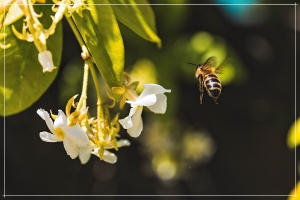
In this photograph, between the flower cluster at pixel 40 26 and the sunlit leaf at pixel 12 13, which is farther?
the sunlit leaf at pixel 12 13

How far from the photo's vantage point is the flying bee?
3.87 ft

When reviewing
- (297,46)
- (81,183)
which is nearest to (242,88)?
(297,46)

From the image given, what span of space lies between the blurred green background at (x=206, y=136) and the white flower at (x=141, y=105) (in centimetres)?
99

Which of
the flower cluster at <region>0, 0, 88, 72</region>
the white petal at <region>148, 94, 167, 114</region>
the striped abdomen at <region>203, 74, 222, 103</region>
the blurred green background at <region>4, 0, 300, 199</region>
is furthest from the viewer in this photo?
→ the blurred green background at <region>4, 0, 300, 199</region>

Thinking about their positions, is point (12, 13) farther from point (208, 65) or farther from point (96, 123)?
point (208, 65)

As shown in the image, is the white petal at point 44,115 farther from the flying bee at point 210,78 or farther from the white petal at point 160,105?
the flying bee at point 210,78

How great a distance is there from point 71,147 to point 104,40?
21 centimetres

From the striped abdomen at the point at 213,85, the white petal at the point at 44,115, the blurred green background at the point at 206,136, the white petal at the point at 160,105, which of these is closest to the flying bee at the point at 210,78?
the striped abdomen at the point at 213,85

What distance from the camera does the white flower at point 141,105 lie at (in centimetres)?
97

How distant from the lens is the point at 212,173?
2682 mm

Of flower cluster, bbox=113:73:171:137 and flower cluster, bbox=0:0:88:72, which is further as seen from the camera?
flower cluster, bbox=113:73:171:137

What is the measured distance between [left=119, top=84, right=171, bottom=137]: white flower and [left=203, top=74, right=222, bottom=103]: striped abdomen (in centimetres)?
16

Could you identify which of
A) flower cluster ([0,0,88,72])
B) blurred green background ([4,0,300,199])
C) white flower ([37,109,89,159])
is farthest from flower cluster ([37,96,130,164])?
blurred green background ([4,0,300,199])

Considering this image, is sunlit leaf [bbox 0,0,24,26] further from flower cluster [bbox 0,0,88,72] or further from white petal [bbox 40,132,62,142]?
white petal [bbox 40,132,62,142]
